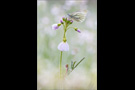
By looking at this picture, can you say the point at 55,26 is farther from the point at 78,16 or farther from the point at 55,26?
the point at 78,16

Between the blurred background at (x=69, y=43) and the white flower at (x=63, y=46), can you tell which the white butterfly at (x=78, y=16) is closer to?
the blurred background at (x=69, y=43)

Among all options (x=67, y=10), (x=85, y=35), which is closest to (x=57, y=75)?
(x=85, y=35)

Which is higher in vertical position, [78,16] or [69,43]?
[78,16]

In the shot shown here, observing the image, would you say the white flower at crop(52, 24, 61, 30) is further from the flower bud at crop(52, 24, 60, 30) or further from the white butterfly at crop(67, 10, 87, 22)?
the white butterfly at crop(67, 10, 87, 22)

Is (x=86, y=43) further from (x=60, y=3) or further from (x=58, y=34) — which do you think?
(x=60, y=3)

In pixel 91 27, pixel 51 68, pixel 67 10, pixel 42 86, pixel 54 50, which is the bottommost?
pixel 42 86

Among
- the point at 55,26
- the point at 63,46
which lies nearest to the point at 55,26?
the point at 55,26

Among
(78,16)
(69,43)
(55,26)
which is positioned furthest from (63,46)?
(78,16)

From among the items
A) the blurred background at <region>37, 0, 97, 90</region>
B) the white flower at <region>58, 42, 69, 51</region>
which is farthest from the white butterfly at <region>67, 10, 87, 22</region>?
the white flower at <region>58, 42, 69, 51</region>
